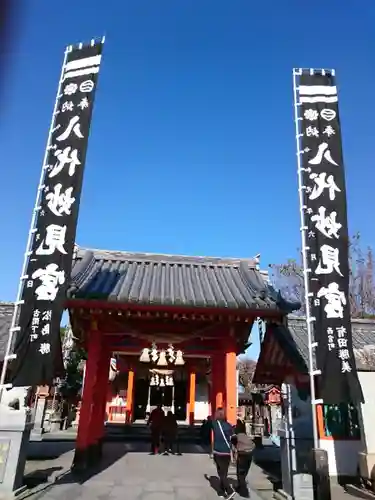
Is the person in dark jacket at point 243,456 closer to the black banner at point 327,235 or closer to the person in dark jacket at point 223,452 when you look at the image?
the person in dark jacket at point 223,452

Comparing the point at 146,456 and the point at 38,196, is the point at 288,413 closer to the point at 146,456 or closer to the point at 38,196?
the point at 146,456

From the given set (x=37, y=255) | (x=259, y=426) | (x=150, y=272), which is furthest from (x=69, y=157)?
(x=259, y=426)

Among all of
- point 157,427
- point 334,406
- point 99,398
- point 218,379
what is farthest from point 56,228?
point 334,406

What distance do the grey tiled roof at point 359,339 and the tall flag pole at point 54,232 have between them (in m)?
7.22

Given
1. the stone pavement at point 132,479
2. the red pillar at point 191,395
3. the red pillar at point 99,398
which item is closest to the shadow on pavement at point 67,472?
the stone pavement at point 132,479

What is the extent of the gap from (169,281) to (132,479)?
232 inches

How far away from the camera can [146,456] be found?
13148mm

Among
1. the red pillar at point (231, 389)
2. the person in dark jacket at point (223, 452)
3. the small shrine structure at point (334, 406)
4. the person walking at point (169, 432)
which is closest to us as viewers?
the person in dark jacket at point (223, 452)

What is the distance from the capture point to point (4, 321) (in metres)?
14.4

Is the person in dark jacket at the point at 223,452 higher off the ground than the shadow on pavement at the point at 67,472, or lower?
higher

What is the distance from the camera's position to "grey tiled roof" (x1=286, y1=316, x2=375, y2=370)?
1069 centimetres

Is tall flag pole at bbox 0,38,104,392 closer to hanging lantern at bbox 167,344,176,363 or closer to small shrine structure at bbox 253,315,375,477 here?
hanging lantern at bbox 167,344,176,363

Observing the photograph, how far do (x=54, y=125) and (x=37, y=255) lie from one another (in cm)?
343

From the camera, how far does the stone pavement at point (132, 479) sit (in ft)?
25.8
